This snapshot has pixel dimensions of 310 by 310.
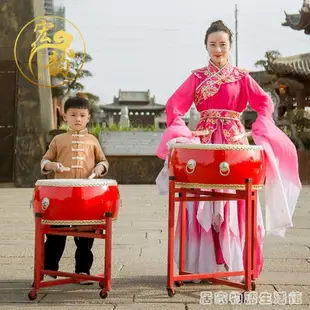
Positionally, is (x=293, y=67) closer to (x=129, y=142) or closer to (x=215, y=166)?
(x=129, y=142)

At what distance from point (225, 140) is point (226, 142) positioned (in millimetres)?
15

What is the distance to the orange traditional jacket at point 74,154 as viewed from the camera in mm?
3828

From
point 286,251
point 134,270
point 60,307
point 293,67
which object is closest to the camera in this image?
point 60,307

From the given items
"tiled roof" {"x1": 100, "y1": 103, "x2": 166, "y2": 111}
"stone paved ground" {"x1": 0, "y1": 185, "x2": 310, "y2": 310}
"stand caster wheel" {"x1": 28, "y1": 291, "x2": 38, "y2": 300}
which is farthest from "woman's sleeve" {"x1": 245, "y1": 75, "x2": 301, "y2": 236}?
"tiled roof" {"x1": 100, "y1": 103, "x2": 166, "y2": 111}

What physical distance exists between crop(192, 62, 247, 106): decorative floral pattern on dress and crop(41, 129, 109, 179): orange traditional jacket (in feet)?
2.52

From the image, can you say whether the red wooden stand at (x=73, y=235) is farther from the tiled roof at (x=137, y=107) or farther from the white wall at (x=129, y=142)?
the tiled roof at (x=137, y=107)

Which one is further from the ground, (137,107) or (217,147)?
(137,107)


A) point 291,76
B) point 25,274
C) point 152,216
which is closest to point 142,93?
point 291,76

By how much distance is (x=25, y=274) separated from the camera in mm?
4191

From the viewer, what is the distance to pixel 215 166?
340cm

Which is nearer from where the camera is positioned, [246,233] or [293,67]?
[246,233]

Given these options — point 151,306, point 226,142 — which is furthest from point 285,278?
point 151,306

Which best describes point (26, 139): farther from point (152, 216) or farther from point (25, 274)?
point (25, 274)

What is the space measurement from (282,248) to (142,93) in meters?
48.2
